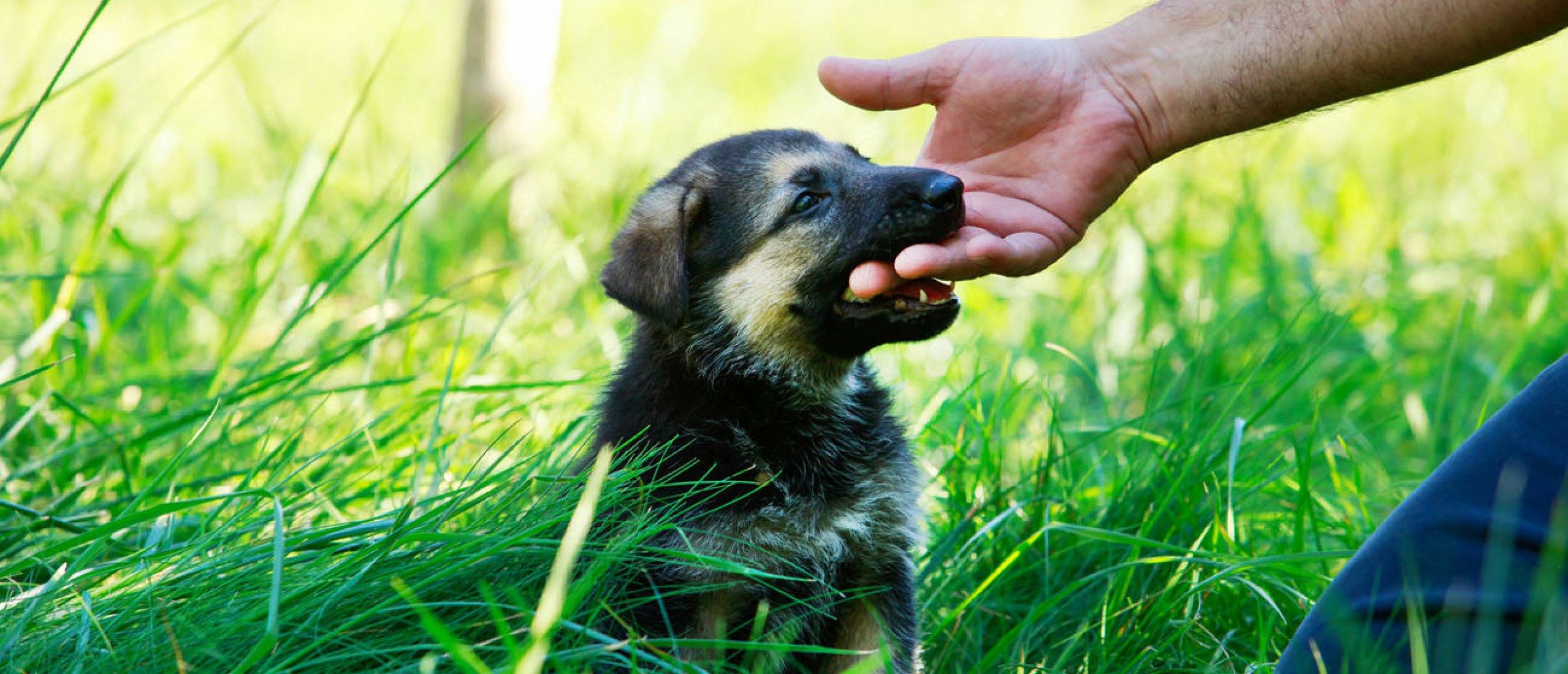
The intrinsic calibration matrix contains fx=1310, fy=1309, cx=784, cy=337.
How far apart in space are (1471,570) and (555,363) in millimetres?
2887

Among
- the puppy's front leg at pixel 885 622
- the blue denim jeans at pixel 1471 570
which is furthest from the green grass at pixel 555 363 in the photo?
the blue denim jeans at pixel 1471 570

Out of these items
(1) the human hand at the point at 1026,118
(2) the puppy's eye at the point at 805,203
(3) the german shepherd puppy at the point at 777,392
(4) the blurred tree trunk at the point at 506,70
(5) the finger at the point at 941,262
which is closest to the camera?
(3) the german shepherd puppy at the point at 777,392

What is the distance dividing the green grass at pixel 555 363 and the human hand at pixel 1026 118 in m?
0.46

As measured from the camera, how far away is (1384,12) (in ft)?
9.17

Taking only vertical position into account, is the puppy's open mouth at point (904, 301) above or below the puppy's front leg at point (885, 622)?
above

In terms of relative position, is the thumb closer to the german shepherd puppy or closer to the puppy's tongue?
the german shepherd puppy

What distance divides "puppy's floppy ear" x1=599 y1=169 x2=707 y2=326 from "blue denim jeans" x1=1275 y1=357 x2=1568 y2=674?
142cm

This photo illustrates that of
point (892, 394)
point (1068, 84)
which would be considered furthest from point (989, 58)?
point (892, 394)

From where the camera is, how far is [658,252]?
293 centimetres

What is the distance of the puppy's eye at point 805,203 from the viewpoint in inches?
120

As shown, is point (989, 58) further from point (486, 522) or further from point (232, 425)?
point (232, 425)

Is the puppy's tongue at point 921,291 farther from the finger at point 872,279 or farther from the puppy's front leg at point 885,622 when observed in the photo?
the puppy's front leg at point 885,622

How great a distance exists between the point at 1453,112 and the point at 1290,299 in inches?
151

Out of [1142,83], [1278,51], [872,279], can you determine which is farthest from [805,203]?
[1278,51]
